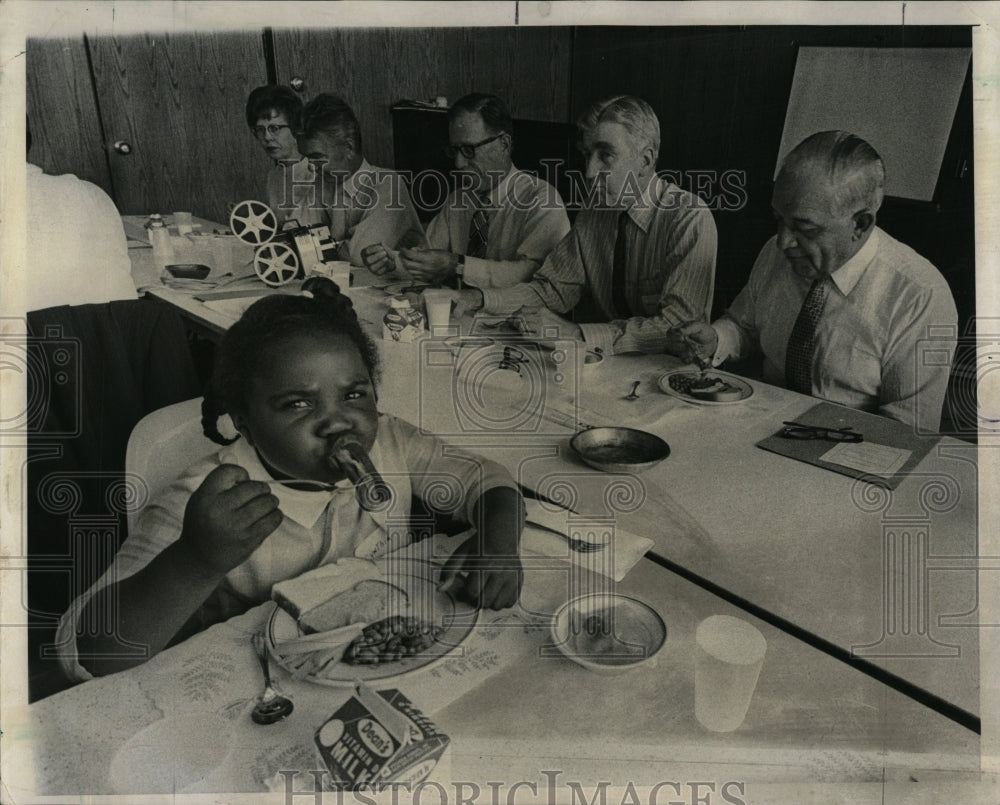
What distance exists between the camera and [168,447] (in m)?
1.66

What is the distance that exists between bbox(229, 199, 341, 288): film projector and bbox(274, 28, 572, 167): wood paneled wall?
258mm

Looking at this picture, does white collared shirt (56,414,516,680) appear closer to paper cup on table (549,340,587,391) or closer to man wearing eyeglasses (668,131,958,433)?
paper cup on table (549,340,587,391)

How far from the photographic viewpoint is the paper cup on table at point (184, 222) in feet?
5.53

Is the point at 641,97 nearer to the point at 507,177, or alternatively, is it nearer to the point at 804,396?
the point at 507,177

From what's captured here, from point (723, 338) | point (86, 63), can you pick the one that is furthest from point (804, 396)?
point (86, 63)

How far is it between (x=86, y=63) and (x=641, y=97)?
115 centimetres

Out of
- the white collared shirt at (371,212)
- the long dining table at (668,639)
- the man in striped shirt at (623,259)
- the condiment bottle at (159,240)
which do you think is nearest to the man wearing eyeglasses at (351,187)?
the white collared shirt at (371,212)

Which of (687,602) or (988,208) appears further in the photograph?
(988,208)

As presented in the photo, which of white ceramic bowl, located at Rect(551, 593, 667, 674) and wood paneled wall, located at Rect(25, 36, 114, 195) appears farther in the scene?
wood paneled wall, located at Rect(25, 36, 114, 195)

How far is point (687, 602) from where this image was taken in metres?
1.52

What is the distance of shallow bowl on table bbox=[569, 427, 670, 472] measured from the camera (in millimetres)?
1621

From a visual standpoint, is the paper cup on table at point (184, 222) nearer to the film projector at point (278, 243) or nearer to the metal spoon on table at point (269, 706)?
the film projector at point (278, 243)

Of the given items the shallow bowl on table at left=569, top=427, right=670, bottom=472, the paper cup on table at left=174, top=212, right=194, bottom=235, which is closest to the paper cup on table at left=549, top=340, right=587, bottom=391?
the shallow bowl on table at left=569, top=427, right=670, bottom=472

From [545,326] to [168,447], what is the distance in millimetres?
835
